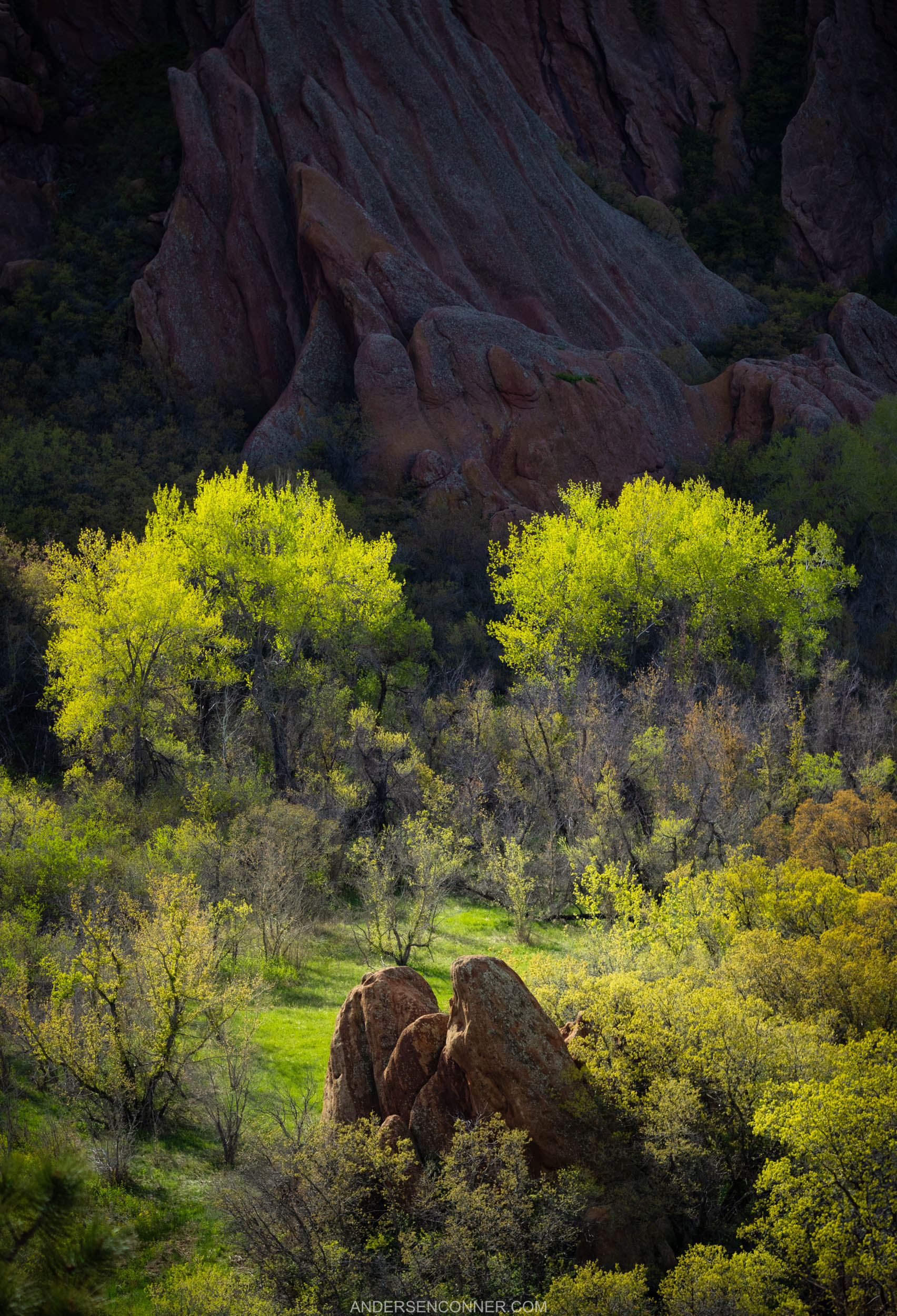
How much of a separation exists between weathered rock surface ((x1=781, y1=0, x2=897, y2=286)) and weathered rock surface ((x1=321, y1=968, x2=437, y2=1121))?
77.0 meters

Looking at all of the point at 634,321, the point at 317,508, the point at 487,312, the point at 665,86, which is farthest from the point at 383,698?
the point at 665,86

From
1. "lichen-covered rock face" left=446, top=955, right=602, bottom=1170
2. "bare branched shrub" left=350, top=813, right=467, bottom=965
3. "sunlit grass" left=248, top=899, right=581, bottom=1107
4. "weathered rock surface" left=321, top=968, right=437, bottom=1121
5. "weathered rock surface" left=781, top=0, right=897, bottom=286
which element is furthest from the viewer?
"weathered rock surface" left=781, top=0, right=897, bottom=286

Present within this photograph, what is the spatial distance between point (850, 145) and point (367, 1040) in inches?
3314

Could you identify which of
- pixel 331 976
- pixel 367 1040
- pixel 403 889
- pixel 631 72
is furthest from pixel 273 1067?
pixel 631 72

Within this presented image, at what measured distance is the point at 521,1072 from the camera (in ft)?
30.8

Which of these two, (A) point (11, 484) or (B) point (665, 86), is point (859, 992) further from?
(B) point (665, 86)

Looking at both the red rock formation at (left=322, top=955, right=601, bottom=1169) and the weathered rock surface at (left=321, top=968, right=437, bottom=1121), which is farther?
the weathered rock surface at (left=321, top=968, right=437, bottom=1121)

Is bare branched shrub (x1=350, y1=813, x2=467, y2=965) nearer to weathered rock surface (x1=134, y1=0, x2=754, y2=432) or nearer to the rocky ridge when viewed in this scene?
the rocky ridge

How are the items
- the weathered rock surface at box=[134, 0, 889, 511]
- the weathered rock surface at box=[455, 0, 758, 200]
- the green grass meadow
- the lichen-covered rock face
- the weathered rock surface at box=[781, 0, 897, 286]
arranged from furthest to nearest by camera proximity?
the weathered rock surface at box=[781, 0, 897, 286] < the weathered rock surface at box=[455, 0, 758, 200] < the weathered rock surface at box=[134, 0, 889, 511] < the green grass meadow < the lichen-covered rock face

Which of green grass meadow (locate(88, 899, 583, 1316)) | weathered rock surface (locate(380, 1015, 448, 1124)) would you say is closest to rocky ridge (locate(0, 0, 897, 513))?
green grass meadow (locate(88, 899, 583, 1316))

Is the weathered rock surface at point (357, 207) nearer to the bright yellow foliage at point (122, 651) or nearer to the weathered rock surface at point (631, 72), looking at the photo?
the weathered rock surface at point (631, 72)

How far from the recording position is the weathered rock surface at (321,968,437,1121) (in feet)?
34.1

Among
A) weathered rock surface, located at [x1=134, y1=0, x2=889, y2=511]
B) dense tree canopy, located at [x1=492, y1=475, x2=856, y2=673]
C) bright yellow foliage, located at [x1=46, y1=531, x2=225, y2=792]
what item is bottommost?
bright yellow foliage, located at [x1=46, y1=531, x2=225, y2=792]

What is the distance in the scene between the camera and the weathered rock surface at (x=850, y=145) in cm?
7225
